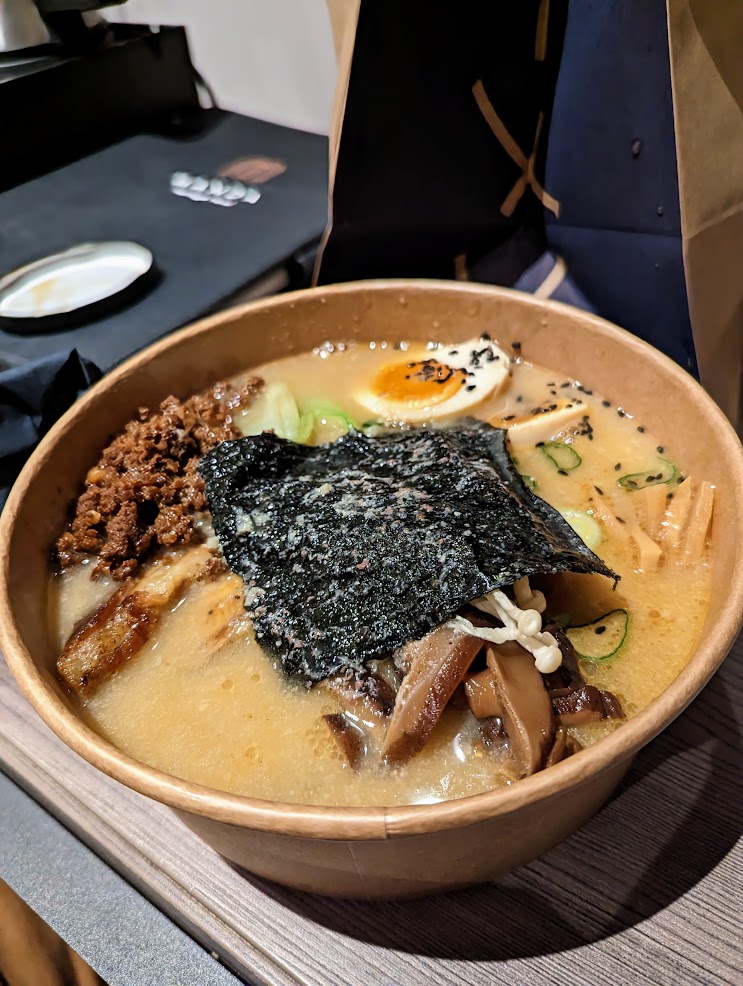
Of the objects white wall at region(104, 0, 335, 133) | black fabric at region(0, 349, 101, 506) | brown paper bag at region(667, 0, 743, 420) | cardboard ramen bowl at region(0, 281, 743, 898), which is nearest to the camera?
cardboard ramen bowl at region(0, 281, 743, 898)

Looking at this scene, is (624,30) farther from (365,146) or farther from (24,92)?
(24,92)

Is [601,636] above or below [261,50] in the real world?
below

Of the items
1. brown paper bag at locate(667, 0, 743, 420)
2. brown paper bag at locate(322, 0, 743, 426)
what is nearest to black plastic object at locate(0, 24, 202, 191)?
brown paper bag at locate(322, 0, 743, 426)

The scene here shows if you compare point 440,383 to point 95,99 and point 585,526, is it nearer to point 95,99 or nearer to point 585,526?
point 585,526

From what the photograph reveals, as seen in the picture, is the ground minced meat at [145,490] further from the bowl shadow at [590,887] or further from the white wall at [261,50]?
the white wall at [261,50]

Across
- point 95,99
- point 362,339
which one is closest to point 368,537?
point 362,339

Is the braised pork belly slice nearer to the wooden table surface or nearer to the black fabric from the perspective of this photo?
the wooden table surface

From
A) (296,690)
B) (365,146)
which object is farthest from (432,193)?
(296,690)
